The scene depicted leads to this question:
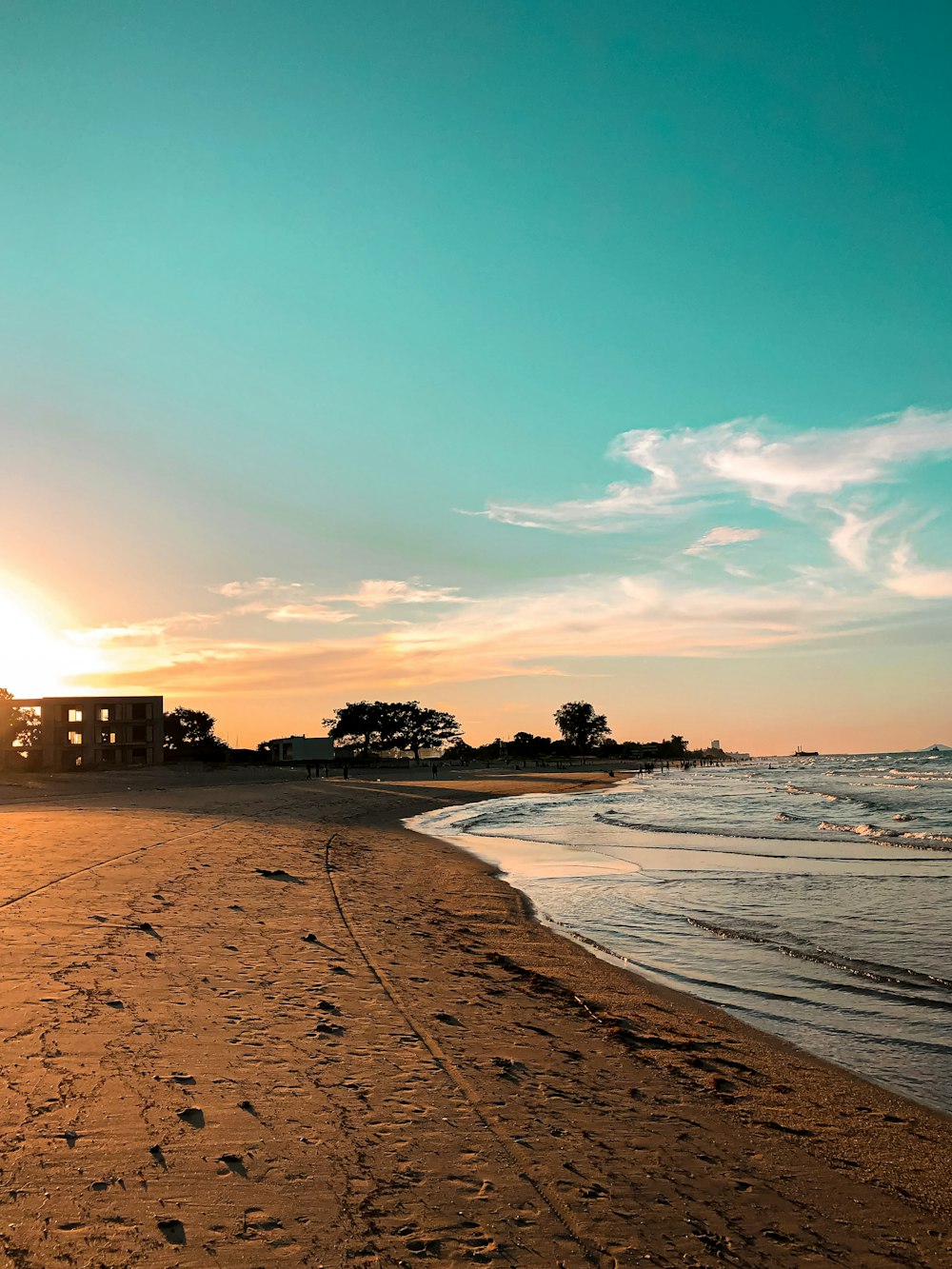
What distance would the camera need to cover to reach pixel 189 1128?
557 cm

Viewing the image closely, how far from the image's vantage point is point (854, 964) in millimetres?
12414

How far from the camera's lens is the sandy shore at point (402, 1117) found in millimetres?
4605

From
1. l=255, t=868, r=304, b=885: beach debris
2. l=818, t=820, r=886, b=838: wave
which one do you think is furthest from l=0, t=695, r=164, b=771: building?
l=255, t=868, r=304, b=885: beach debris

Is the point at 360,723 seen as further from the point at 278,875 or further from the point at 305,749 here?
the point at 278,875

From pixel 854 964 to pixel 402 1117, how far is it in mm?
8801

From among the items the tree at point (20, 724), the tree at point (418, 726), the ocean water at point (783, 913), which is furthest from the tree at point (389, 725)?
the ocean water at point (783, 913)

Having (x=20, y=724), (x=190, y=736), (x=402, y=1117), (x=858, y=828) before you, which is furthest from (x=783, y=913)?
(x=190, y=736)

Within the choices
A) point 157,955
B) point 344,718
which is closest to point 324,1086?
point 157,955

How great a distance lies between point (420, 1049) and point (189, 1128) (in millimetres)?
2530

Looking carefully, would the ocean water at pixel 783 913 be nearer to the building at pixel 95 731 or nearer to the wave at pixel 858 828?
the wave at pixel 858 828

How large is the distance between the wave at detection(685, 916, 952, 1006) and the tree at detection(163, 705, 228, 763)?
114046 mm

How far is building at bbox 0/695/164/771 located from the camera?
3957 inches

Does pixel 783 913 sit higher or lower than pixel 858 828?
higher

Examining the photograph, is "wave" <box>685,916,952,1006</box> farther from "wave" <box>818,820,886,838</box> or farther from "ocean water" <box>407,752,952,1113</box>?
"wave" <box>818,820,886,838</box>
